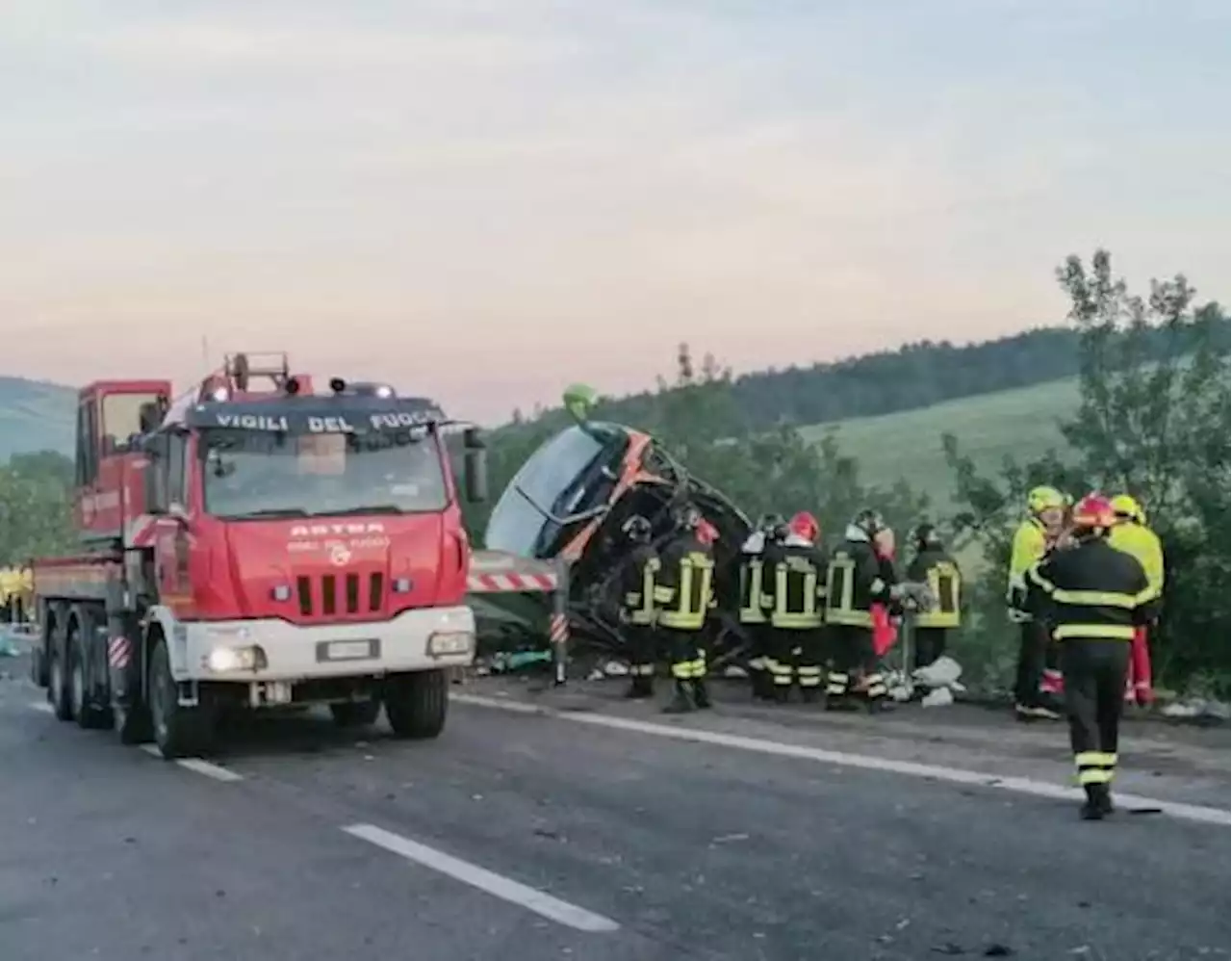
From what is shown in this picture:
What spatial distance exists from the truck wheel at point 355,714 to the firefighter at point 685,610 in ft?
8.47

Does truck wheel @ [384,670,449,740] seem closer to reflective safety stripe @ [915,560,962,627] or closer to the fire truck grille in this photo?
the fire truck grille

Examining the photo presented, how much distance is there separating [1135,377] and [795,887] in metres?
15.0

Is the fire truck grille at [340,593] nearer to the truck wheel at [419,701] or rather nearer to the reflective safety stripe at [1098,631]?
the truck wheel at [419,701]

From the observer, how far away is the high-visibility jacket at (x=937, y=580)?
54.9 ft

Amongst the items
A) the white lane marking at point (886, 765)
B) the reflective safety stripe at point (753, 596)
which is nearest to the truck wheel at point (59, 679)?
the white lane marking at point (886, 765)

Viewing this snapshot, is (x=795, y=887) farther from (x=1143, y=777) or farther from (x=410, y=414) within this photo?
(x=410, y=414)

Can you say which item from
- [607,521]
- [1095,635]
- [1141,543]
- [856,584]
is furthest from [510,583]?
[1095,635]

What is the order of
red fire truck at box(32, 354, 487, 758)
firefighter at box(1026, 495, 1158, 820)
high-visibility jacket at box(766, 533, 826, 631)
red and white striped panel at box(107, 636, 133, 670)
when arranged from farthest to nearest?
1. high-visibility jacket at box(766, 533, 826, 631)
2. red and white striped panel at box(107, 636, 133, 670)
3. red fire truck at box(32, 354, 487, 758)
4. firefighter at box(1026, 495, 1158, 820)

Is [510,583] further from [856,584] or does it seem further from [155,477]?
[155,477]

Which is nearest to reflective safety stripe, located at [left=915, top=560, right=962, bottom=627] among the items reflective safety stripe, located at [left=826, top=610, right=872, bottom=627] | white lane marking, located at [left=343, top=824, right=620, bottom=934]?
reflective safety stripe, located at [left=826, top=610, right=872, bottom=627]

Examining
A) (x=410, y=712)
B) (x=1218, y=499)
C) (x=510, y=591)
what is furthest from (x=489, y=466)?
(x=1218, y=499)

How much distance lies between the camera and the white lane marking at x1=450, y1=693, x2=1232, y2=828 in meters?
9.97

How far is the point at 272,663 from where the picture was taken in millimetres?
13453

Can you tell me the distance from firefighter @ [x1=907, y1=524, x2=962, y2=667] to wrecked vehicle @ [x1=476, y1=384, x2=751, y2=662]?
312 centimetres
